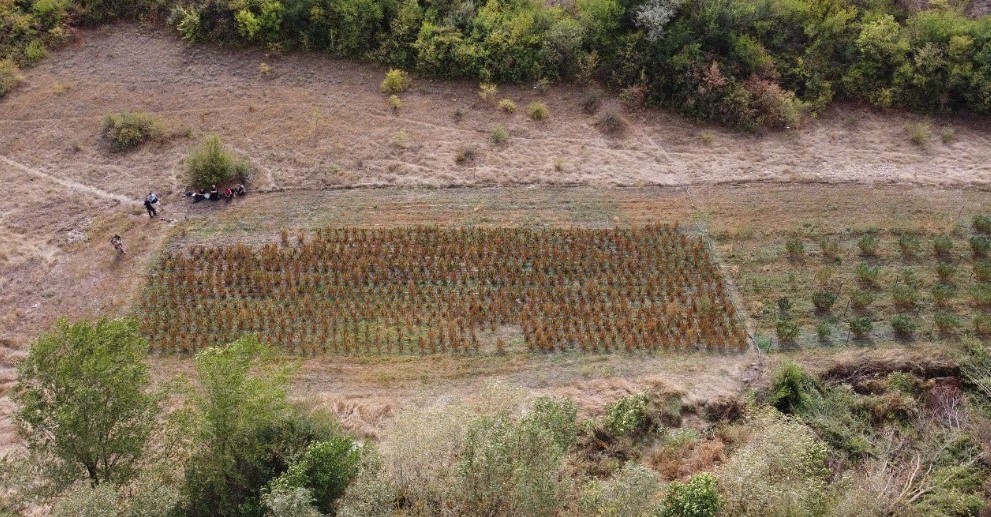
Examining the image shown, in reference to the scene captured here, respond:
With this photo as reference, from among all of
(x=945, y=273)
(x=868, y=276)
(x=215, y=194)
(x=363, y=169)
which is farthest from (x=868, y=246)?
(x=215, y=194)

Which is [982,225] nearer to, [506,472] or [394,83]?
[506,472]

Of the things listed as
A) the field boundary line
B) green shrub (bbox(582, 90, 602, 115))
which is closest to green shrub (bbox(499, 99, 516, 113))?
green shrub (bbox(582, 90, 602, 115))

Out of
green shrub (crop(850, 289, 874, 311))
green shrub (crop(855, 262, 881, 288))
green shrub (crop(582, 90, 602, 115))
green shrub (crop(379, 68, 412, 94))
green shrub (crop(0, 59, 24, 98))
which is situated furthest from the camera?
green shrub (crop(379, 68, 412, 94))

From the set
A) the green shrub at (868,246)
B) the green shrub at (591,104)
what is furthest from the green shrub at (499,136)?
the green shrub at (868,246)

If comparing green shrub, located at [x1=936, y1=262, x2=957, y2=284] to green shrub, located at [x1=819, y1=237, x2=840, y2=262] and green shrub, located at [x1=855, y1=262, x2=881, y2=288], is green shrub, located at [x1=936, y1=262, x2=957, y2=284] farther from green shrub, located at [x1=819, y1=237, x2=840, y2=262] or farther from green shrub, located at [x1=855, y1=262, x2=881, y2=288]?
green shrub, located at [x1=819, y1=237, x2=840, y2=262]

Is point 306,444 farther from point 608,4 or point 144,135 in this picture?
point 608,4

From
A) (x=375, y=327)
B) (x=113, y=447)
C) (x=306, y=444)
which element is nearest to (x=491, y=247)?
(x=375, y=327)
